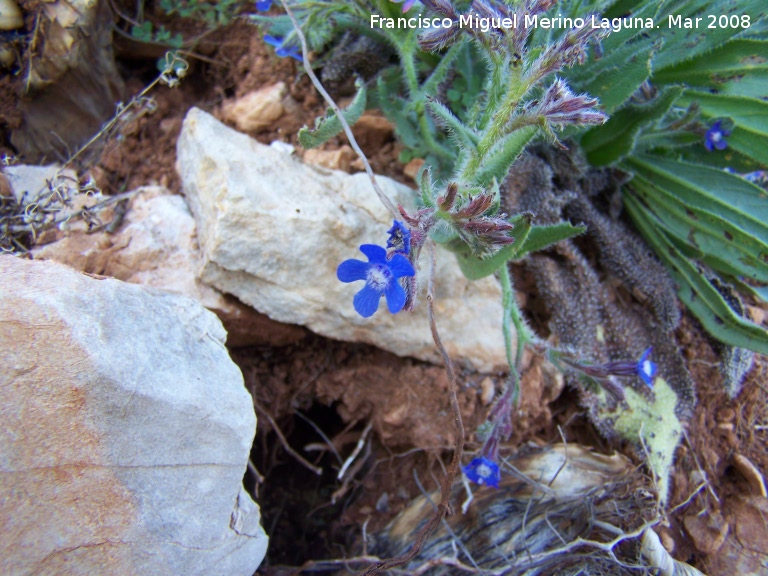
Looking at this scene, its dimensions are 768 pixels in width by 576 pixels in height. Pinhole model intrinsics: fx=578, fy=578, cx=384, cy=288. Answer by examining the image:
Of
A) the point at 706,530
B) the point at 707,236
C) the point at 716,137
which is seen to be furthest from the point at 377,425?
the point at 716,137

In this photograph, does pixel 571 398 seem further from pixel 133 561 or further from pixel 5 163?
pixel 5 163

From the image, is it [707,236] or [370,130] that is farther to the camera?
[370,130]

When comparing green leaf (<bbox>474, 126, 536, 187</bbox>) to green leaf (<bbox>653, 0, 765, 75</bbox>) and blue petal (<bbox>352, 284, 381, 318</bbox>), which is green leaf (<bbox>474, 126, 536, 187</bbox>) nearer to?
blue petal (<bbox>352, 284, 381, 318</bbox>)

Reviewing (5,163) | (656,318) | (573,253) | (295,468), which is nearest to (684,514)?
(656,318)

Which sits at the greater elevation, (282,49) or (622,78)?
(282,49)

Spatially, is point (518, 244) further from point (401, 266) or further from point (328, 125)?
point (328, 125)

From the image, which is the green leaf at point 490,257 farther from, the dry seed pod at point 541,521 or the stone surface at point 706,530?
the stone surface at point 706,530

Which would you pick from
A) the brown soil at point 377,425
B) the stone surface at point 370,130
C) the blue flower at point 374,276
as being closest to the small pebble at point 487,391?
the brown soil at point 377,425

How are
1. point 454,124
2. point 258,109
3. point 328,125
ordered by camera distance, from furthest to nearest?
point 258,109, point 328,125, point 454,124

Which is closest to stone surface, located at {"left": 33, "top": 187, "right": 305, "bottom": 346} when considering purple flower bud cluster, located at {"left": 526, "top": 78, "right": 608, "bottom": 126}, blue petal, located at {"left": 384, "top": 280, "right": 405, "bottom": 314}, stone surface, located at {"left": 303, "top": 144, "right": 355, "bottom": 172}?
stone surface, located at {"left": 303, "top": 144, "right": 355, "bottom": 172}
